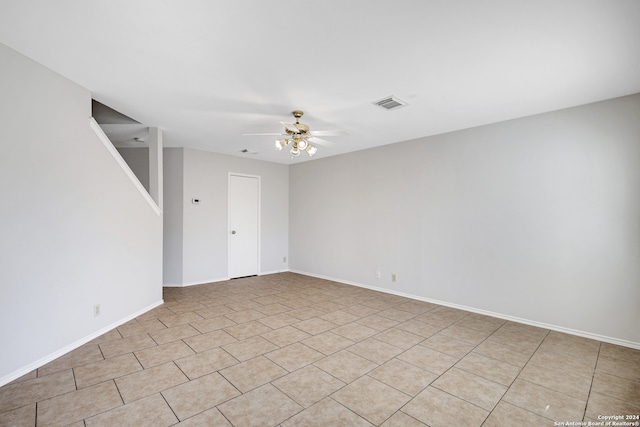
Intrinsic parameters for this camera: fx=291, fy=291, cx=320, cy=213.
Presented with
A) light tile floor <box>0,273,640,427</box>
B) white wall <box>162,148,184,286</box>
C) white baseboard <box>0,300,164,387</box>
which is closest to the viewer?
light tile floor <box>0,273,640,427</box>

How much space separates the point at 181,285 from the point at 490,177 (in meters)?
5.38

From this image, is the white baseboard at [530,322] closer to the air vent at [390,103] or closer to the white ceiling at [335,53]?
the white ceiling at [335,53]

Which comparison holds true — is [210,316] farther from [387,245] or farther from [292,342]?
[387,245]

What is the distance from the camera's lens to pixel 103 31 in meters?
2.02

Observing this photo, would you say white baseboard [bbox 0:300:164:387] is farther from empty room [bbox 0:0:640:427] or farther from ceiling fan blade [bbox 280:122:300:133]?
ceiling fan blade [bbox 280:122:300:133]

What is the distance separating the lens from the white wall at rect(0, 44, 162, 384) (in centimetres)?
226

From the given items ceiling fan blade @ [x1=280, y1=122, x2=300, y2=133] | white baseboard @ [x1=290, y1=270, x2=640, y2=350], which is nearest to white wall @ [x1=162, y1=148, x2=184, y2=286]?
ceiling fan blade @ [x1=280, y1=122, x2=300, y2=133]

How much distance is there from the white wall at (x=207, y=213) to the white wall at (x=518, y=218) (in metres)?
2.13

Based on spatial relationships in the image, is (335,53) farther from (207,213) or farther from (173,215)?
(173,215)

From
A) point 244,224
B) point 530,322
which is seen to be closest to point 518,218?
point 530,322

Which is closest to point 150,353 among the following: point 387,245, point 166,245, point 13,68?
point 13,68

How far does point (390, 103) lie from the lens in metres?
3.23

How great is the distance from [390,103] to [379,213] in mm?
2306

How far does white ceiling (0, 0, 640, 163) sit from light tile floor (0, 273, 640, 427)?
2.57 meters
